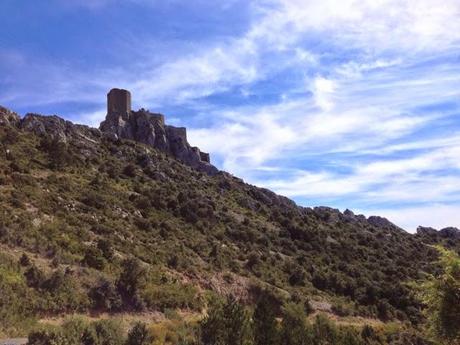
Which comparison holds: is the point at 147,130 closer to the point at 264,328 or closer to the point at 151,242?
the point at 151,242

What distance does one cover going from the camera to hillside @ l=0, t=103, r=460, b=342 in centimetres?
2494

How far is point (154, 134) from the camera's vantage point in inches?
3157

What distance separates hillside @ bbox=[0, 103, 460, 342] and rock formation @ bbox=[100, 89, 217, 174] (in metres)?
6.66

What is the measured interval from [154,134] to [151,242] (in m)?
44.9

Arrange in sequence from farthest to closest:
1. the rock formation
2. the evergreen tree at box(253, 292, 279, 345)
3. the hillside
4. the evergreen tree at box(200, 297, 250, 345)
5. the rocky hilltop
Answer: the rock formation
the rocky hilltop
the hillside
the evergreen tree at box(253, 292, 279, 345)
the evergreen tree at box(200, 297, 250, 345)

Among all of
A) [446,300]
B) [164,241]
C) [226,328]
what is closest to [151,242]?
[164,241]

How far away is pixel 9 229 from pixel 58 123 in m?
36.6

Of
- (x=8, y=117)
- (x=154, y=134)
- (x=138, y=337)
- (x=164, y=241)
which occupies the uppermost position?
(x=154, y=134)

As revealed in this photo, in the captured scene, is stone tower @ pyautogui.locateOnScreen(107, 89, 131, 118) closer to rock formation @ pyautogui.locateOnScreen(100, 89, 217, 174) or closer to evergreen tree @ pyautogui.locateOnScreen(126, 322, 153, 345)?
rock formation @ pyautogui.locateOnScreen(100, 89, 217, 174)

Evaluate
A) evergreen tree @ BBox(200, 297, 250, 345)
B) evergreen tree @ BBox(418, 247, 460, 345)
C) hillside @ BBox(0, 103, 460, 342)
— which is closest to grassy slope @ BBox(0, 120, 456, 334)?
hillside @ BBox(0, 103, 460, 342)

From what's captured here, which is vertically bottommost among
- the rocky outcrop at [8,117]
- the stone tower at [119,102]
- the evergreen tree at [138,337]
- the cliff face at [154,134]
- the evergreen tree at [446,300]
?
the evergreen tree at [138,337]

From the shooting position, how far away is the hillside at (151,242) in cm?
2494

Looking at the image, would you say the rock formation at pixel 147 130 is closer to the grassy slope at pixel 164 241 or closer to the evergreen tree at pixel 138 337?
the grassy slope at pixel 164 241

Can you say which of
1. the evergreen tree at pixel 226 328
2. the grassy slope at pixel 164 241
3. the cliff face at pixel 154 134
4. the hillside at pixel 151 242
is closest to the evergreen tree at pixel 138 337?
the evergreen tree at pixel 226 328
